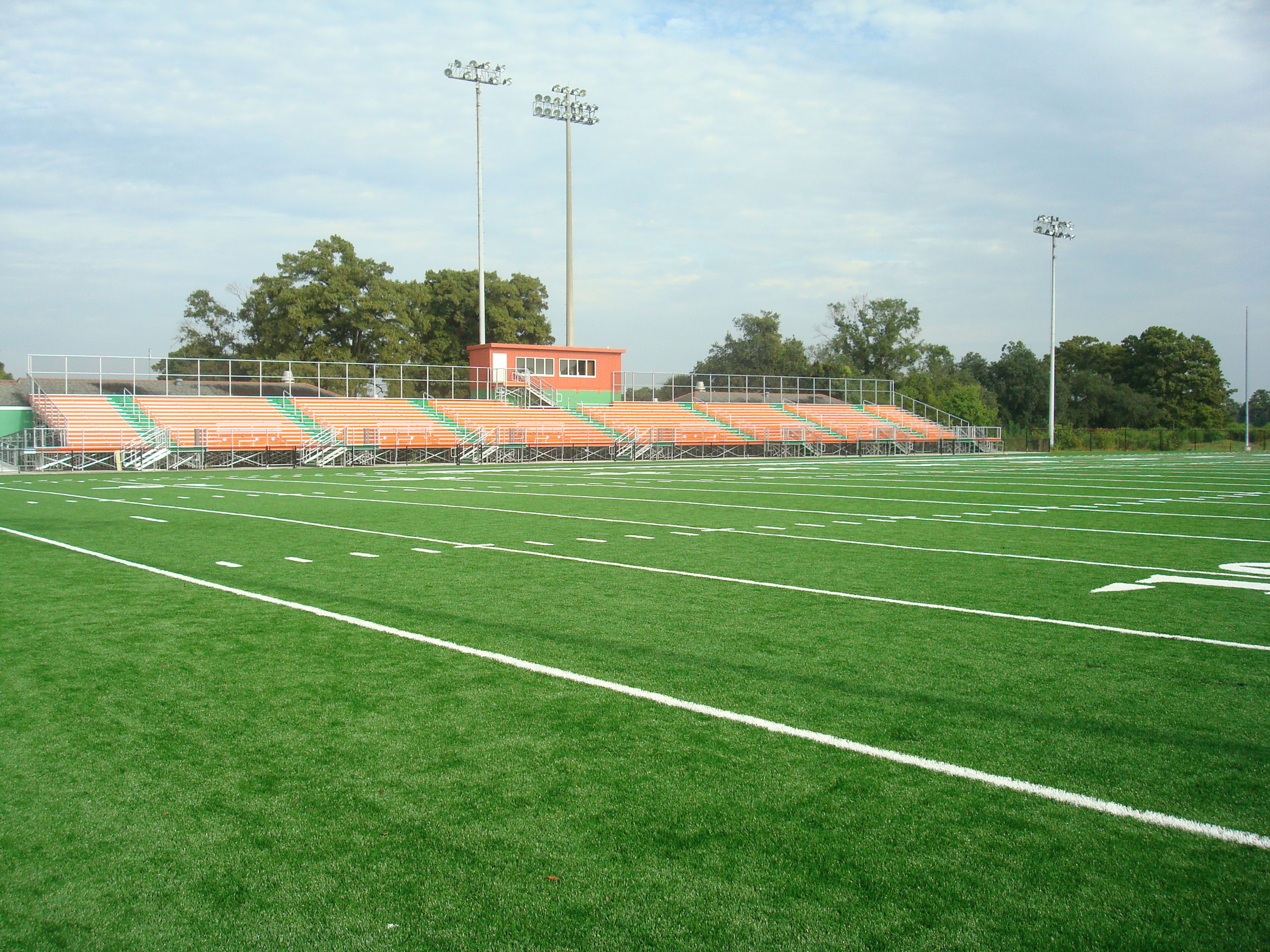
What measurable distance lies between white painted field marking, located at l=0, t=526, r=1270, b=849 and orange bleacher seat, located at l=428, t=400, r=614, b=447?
105ft

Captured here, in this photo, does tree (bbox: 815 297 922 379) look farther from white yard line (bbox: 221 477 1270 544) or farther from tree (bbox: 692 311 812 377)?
white yard line (bbox: 221 477 1270 544)

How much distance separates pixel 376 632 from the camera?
674cm

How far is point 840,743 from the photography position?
14.7 ft

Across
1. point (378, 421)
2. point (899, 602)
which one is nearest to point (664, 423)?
point (378, 421)

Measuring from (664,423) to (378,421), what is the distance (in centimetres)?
1388

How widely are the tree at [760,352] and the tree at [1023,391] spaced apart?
1777 cm

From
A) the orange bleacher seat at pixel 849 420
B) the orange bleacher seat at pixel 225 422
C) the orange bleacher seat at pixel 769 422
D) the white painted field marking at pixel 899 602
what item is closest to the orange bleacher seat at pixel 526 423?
the orange bleacher seat at pixel 225 422

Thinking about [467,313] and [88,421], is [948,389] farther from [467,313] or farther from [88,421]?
[88,421]

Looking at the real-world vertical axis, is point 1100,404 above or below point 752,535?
above

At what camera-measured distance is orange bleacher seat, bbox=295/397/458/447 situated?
120ft

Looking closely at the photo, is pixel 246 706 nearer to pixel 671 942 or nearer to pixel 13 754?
pixel 13 754

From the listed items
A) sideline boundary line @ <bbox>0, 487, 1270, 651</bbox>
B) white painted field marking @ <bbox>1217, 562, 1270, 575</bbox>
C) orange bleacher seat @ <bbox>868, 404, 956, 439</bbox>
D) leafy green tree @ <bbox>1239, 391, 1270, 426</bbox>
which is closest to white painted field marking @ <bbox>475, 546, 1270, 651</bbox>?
sideline boundary line @ <bbox>0, 487, 1270, 651</bbox>

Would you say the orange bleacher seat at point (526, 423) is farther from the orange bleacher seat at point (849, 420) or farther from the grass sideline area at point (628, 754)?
the grass sideline area at point (628, 754)

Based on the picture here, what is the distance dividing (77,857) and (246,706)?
169 cm
